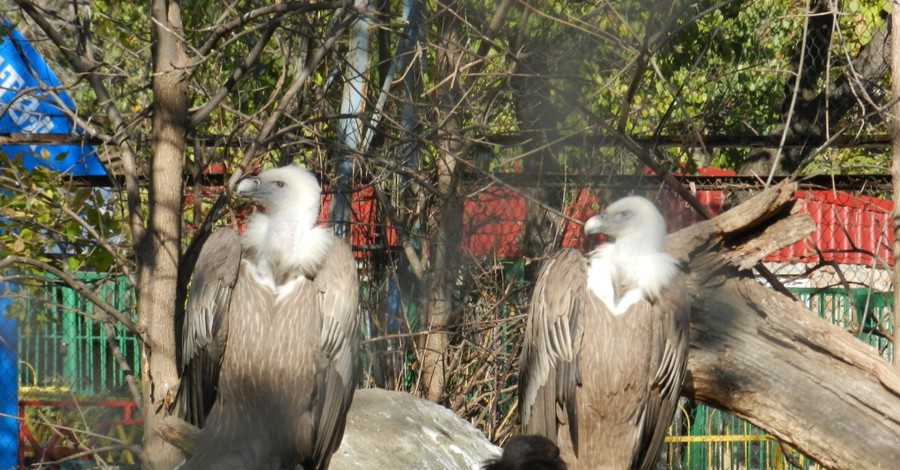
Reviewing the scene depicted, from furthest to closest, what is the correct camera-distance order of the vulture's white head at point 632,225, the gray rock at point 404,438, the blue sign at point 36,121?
1. the blue sign at point 36,121
2. the gray rock at point 404,438
3. the vulture's white head at point 632,225

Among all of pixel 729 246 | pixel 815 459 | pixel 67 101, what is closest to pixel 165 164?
pixel 67 101

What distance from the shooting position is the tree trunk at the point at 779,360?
3641mm

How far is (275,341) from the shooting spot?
354 centimetres

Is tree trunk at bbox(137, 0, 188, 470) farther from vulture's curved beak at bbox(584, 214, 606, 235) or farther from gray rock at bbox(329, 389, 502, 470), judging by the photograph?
vulture's curved beak at bbox(584, 214, 606, 235)

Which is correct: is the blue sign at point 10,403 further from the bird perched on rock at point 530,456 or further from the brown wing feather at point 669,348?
the brown wing feather at point 669,348

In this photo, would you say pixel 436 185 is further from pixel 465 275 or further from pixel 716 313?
pixel 716 313

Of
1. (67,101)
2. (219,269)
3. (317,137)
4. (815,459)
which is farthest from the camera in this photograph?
(67,101)

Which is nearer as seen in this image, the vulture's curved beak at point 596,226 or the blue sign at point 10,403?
the vulture's curved beak at point 596,226

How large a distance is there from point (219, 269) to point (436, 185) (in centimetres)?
222

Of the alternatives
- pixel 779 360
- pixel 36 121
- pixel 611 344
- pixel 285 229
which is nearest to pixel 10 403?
pixel 36 121

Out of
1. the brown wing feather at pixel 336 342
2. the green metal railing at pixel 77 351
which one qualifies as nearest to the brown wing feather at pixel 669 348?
the brown wing feather at pixel 336 342

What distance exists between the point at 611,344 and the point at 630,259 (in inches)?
12.6

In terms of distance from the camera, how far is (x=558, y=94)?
507 centimetres

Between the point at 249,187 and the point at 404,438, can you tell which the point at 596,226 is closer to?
the point at 404,438
